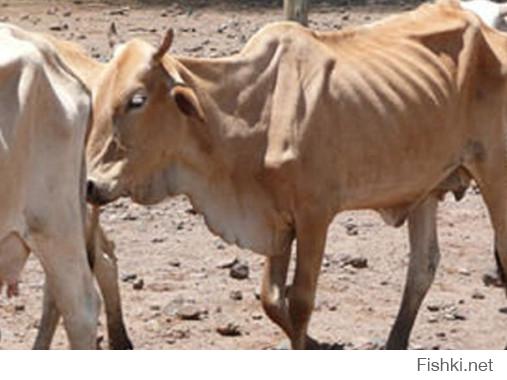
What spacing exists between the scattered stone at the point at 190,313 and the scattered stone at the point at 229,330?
19 cm

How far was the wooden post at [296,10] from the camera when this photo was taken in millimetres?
13844

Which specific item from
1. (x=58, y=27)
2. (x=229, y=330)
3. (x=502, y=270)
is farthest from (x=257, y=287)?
(x=58, y=27)

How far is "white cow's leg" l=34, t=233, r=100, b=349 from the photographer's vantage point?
6.52m

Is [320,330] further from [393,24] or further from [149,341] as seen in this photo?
[393,24]

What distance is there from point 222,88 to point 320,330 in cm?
136

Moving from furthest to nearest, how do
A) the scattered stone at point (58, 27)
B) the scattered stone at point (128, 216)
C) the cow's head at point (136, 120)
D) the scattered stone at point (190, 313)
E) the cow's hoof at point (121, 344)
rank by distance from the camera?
1. the scattered stone at point (58, 27)
2. the scattered stone at point (128, 216)
3. the scattered stone at point (190, 313)
4. the cow's hoof at point (121, 344)
5. the cow's head at point (136, 120)

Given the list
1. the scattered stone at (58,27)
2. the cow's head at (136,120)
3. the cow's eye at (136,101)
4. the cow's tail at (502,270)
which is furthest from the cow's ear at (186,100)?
the scattered stone at (58,27)

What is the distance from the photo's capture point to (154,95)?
7.42 m

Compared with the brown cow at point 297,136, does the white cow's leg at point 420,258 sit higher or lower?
lower

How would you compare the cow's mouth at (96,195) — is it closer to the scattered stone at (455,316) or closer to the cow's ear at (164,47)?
the cow's ear at (164,47)

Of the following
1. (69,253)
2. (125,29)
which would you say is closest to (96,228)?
(69,253)

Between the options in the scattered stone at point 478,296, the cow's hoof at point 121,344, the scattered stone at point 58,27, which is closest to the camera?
the cow's hoof at point 121,344

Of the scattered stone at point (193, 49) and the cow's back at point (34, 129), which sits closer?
the cow's back at point (34, 129)
